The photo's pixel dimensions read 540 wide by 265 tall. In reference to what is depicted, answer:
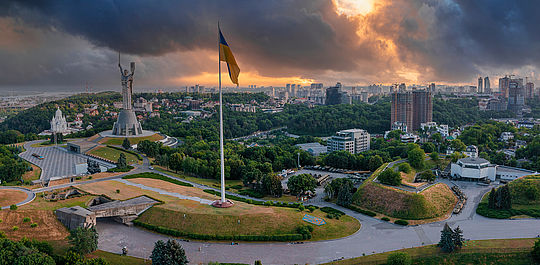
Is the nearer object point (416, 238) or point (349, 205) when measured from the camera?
point (416, 238)

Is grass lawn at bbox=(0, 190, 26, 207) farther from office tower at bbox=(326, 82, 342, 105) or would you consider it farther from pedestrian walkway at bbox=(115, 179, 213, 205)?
office tower at bbox=(326, 82, 342, 105)

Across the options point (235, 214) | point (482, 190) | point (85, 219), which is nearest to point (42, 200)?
point (85, 219)

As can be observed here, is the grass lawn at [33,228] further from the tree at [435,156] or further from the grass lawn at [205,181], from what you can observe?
the tree at [435,156]

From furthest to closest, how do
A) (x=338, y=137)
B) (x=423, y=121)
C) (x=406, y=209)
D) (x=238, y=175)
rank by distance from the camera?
(x=423, y=121), (x=338, y=137), (x=238, y=175), (x=406, y=209)

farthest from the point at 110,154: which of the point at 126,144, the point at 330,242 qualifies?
the point at 330,242

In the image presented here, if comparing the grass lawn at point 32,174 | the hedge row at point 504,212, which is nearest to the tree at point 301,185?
the hedge row at point 504,212

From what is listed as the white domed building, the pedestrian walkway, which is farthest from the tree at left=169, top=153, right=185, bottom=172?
the white domed building

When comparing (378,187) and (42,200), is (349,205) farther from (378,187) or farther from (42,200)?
(42,200)
